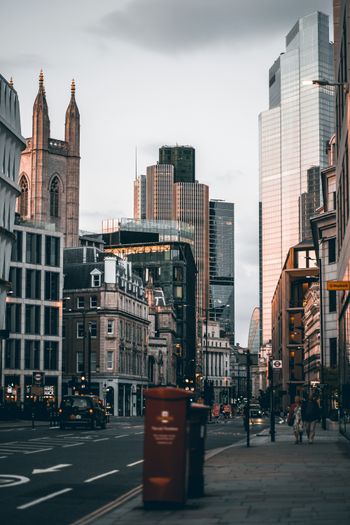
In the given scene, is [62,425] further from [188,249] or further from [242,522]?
[188,249]

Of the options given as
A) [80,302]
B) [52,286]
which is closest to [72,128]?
[80,302]

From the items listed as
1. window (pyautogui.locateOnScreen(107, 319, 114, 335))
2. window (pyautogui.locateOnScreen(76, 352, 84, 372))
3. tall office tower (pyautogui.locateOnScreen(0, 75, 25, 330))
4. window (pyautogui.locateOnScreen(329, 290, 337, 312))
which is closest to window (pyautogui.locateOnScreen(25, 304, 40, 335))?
window (pyautogui.locateOnScreen(76, 352, 84, 372))

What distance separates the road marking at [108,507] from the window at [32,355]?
3558 inches

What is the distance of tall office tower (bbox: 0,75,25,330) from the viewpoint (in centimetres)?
7788

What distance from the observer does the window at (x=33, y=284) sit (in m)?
109

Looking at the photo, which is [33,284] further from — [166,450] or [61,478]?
[166,450]

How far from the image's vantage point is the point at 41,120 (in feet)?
494

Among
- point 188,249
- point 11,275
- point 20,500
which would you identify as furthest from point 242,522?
point 188,249

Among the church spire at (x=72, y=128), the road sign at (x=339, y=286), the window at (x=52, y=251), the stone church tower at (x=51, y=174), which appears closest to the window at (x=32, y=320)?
the window at (x=52, y=251)

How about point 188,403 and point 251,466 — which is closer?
point 188,403

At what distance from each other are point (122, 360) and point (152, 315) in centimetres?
3437

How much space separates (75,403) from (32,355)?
5992cm

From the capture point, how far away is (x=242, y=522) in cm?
1294

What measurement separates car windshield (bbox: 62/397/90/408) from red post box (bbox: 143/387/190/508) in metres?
34.6
